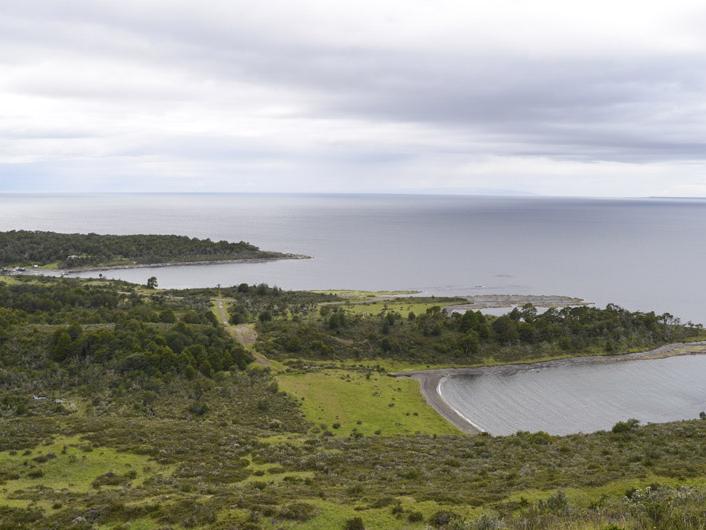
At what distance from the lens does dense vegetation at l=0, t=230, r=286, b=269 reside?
16375 centimetres

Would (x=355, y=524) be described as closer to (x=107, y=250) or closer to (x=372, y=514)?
(x=372, y=514)

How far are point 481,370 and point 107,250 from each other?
14323 cm

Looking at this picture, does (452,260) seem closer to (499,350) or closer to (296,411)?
(499,350)

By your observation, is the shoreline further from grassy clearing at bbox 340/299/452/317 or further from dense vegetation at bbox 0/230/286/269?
grassy clearing at bbox 340/299/452/317

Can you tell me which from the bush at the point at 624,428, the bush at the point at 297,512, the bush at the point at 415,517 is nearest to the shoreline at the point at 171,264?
the bush at the point at 624,428

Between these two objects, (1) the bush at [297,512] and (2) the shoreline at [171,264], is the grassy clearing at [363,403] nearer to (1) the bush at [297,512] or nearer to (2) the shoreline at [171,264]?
(1) the bush at [297,512]

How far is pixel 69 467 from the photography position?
28828 mm

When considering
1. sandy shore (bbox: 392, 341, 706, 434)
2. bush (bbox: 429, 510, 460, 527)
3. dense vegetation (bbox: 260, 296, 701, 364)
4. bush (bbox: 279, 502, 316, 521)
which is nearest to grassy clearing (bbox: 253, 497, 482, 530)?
bush (bbox: 279, 502, 316, 521)

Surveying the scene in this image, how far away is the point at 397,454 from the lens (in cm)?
3219

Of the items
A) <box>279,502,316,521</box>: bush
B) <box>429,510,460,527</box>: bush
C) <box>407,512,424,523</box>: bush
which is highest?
<box>429,510,460,527</box>: bush

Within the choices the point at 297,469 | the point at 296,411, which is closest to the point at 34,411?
the point at 296,411

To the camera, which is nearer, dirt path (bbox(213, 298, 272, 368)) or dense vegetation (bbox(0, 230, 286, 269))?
dirt path (bbox(213, 298, 272, 368))

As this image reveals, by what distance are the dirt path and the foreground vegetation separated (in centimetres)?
67

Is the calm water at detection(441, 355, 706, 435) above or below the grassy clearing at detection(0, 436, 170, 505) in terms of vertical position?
below
